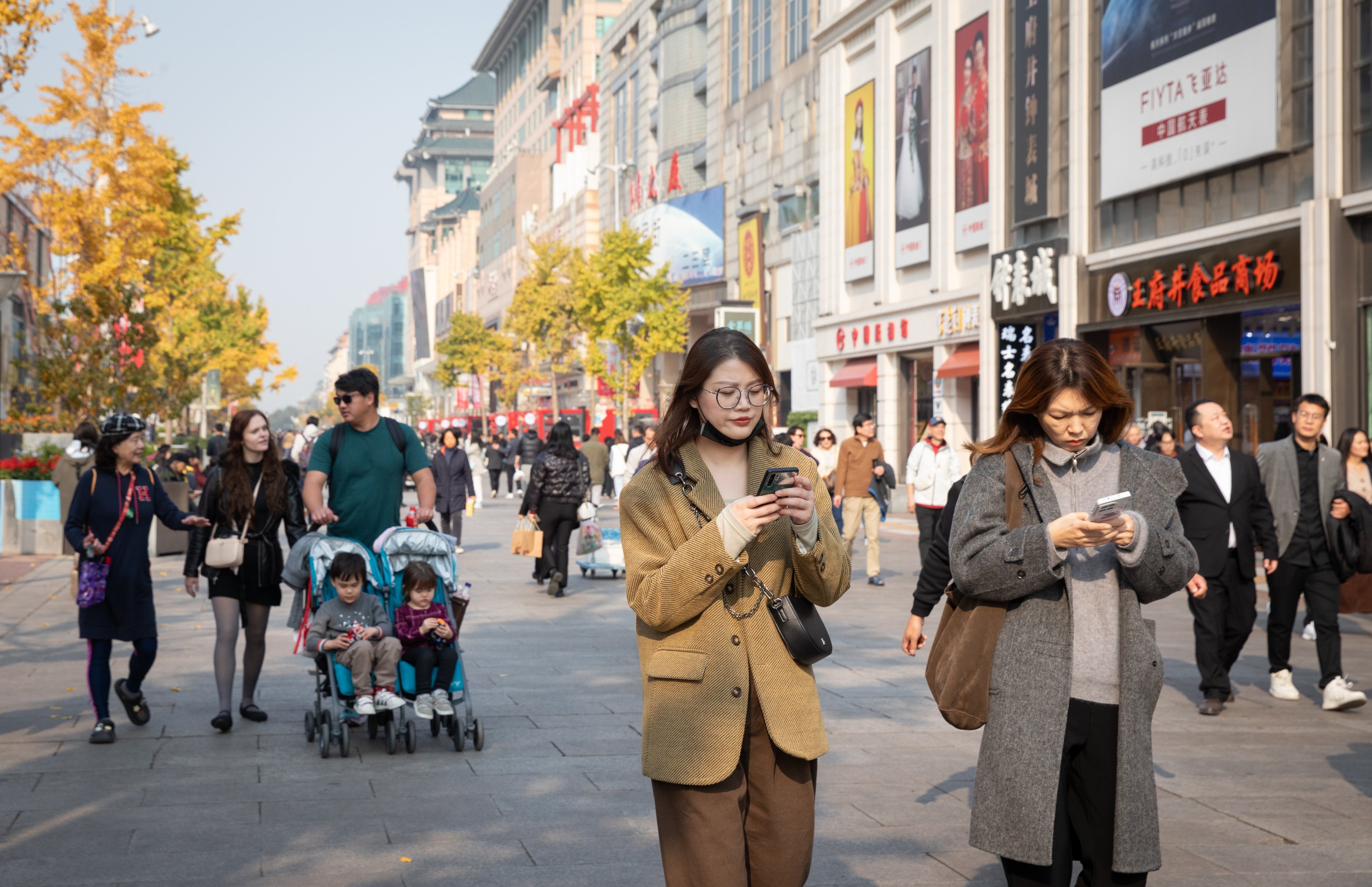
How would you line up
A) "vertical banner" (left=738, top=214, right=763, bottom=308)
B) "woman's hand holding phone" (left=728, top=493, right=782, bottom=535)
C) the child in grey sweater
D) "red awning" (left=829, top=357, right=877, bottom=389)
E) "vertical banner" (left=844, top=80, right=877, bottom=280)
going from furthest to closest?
1. "vertical banner" (left=738, top=214, right=763, bottom=308)
2. "red awning" (left=829, top=357, right=877, bottom=389)
3. "vertical banner" (left=844, top=80, right=877, bottom=280)
4. the child in grey sweater
5. "woman's hand holding phone" (left=728, top=493, right=782, bottom=535)

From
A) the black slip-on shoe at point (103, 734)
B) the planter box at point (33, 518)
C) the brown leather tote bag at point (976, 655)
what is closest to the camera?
the brown leather tote bag at point (976, 655)

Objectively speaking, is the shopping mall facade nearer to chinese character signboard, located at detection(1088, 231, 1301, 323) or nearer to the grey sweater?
chinese character signboard, located at detection(1088, 231, 1301, 323)

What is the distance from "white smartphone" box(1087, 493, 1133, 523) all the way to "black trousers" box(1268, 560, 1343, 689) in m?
5.96

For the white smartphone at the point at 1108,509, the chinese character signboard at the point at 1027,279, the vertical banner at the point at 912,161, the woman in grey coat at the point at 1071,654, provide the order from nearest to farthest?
the white smartphone at the point at 1108,509 → the woman in grey coat at the point at 1071,654 → the chinese character signboard at the point at 1027,279 → the vertical banner at the point at 912,161

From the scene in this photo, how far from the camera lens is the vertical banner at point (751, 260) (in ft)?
162

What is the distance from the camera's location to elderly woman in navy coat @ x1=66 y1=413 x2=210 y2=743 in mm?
7660

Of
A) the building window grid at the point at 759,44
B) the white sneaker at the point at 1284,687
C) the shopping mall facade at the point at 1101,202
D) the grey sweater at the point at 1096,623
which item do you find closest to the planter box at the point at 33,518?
the white sneaker at the point at 1284,687

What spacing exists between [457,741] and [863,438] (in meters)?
9.14

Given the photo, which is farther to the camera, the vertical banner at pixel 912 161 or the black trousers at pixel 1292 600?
the vertical banner at pixel 912 161

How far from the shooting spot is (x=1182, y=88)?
22.2 m

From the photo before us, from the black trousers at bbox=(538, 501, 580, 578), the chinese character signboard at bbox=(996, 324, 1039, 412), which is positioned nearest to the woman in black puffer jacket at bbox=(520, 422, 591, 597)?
the black trousers at bbox=(538, 501, 580, 578)

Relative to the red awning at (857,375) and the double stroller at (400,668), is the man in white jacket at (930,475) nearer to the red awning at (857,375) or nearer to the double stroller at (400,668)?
the double stroller at (400,668)

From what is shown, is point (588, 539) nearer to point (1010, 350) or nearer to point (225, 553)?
point (225, 553)

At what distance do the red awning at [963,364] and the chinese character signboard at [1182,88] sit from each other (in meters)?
7.26
